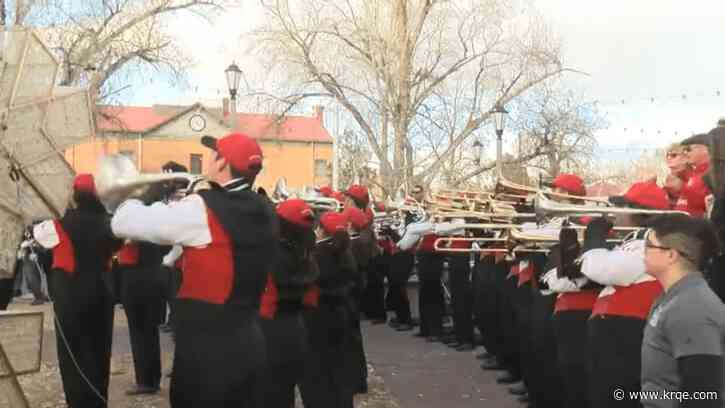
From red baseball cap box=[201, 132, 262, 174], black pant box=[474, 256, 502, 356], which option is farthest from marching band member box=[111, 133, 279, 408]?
black pant box=[474, 256, 502, 356]

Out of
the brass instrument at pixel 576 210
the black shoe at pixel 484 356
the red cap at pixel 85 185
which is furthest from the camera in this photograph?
the black shoe at pixel 484 356

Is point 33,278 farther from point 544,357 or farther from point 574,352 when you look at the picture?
point 574,352

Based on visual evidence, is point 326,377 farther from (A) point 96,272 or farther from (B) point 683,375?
(B) point 683,375

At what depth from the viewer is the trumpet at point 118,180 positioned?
414cm

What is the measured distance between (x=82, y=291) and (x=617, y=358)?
12.7 feet

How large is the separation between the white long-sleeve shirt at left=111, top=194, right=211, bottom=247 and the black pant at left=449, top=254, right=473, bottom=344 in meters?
7.12

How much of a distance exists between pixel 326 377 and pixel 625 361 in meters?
2.59

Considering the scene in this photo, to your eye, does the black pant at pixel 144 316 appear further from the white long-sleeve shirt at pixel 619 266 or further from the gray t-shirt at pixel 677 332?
the gray t-shirt at pixel 677 332

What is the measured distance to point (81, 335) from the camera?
20.7ft

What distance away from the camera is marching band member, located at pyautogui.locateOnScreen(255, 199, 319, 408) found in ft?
18.8

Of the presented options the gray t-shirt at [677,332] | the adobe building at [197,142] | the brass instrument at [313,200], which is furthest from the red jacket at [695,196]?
the adobe building at [197,142]

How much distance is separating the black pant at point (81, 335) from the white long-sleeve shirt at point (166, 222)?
8.04ft

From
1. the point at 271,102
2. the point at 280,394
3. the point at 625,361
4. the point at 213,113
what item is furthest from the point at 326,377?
the point at 213,113

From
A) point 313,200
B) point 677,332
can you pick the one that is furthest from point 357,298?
point 677,332
